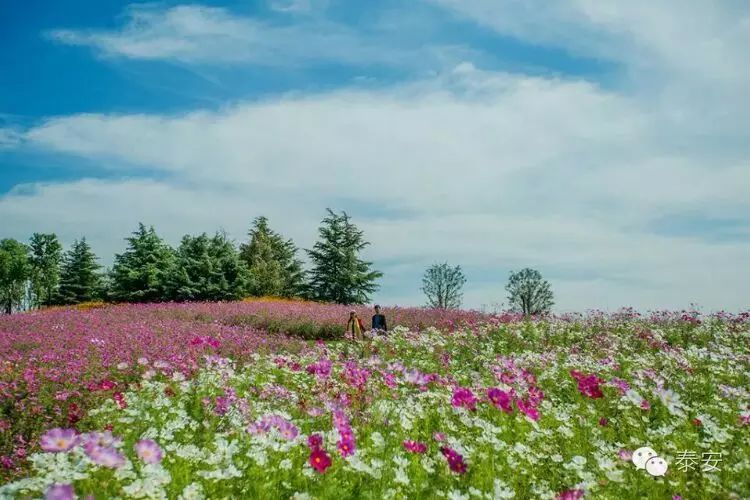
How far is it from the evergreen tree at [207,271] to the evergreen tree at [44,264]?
31.0 m

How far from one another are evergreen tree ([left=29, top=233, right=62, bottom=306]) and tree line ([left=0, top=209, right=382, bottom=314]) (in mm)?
9071

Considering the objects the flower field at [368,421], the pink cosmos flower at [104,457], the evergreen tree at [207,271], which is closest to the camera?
the pink cosmos flower at [104,457]

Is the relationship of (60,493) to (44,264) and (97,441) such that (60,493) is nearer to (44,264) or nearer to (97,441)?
(97,441)

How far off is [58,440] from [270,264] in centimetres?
3831

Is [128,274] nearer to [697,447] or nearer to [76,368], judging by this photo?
[76,368]

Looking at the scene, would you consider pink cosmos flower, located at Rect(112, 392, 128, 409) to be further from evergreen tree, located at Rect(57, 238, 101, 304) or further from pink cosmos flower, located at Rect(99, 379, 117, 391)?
evergreen tree, located at Rect(57, 238, 101, 304)

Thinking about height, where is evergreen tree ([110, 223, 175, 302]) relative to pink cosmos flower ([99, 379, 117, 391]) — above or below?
above

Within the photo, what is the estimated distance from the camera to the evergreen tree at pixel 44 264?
192ft

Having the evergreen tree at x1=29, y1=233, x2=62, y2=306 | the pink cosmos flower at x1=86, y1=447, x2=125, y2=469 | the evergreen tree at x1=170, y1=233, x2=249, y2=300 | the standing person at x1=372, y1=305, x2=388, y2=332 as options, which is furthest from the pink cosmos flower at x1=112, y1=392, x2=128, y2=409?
the evergreen tree at x1=29, y1=233, x2=62, y2=306

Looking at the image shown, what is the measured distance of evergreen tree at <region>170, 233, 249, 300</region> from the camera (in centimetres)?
3341

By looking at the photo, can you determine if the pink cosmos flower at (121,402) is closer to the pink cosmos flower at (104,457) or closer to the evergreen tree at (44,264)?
the pink cosmos flower at (104,457)

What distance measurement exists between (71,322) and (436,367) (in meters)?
13.2

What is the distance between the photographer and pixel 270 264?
4088cm

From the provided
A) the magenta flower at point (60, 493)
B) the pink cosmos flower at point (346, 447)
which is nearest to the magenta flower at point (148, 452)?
the magenta flower at point (60, 493)
